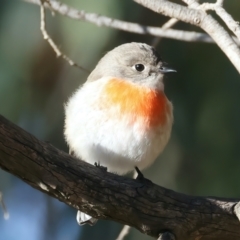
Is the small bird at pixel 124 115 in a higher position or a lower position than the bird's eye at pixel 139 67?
lower

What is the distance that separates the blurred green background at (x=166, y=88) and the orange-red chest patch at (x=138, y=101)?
819mm

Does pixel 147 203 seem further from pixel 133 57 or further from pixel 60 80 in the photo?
pixel 60 80

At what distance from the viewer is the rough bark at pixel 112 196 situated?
123 inches

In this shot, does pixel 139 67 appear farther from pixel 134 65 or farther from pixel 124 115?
pixel 124 115

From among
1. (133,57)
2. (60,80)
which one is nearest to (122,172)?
(133,57)

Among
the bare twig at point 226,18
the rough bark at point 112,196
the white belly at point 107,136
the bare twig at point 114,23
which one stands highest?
the bare twig at point 114,23

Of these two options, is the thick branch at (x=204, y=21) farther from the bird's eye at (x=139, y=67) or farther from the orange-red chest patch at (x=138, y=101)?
the bird's eye at (x=139, y=67)

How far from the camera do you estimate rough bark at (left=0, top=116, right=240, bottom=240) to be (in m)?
3.13

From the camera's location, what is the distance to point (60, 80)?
5.32m

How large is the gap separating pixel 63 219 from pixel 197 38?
2.05 m

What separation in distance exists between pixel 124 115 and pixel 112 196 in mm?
697

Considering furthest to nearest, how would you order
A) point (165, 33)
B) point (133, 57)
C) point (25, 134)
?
point (133, 57)
point (165, 33)
point (25, 134)

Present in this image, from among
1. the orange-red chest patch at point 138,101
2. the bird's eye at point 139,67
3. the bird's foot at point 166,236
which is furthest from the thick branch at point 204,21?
the bird's foot at point 166,236

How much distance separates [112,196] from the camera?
3.48 metres
